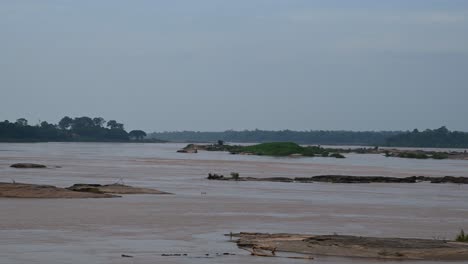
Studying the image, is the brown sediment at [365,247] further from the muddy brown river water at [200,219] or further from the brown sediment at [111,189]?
the brown sediment at [111,189]

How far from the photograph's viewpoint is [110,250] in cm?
1722

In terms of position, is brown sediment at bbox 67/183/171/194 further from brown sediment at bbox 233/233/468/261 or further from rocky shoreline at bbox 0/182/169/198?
brown sediment at bbox 233/233/468/261

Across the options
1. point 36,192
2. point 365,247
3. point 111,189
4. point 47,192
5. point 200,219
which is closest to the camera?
point 365,247

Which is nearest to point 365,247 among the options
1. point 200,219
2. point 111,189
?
point 200,219

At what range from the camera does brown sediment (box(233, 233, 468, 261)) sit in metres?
17.0

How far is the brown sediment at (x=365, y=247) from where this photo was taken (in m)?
17.0

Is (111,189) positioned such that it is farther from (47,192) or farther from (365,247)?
(365,247)

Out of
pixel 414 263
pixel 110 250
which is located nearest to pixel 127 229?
pixel 110 250

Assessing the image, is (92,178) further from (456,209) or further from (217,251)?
(217,251)

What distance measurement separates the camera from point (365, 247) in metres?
17.3

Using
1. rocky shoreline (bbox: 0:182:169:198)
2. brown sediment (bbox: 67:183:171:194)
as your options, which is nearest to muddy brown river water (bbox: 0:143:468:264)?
rocky shoreline (bbox: 0:182:169:198)

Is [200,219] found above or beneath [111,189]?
beneath

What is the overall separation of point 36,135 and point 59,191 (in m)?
151

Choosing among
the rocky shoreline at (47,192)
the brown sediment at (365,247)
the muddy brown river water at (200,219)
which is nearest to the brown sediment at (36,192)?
the rocky shoreline at (47,192)
